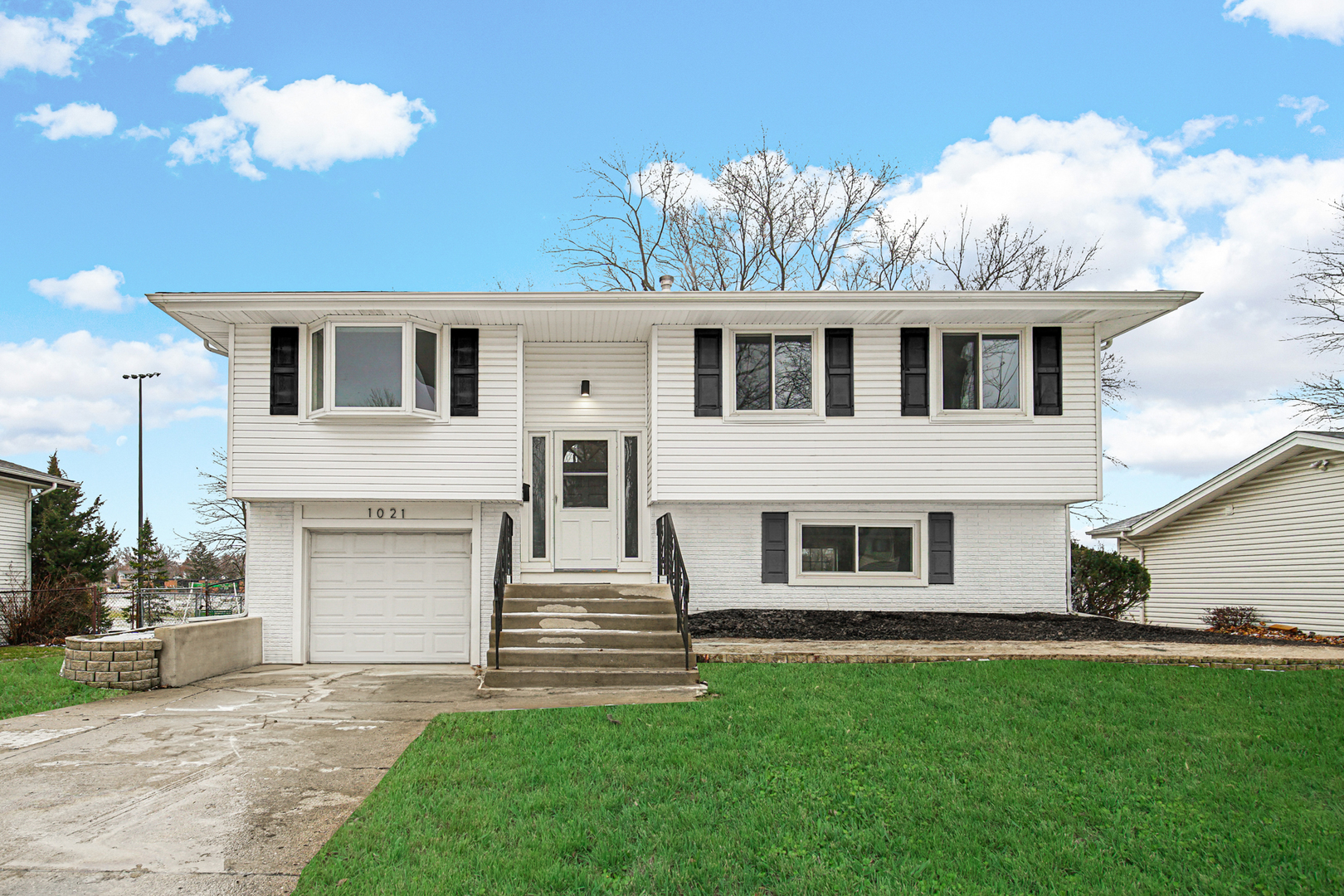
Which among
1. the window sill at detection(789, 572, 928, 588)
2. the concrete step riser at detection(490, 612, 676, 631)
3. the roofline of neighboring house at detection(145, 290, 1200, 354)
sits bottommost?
the concrete step riser at detection(490, 612, 676, 631)

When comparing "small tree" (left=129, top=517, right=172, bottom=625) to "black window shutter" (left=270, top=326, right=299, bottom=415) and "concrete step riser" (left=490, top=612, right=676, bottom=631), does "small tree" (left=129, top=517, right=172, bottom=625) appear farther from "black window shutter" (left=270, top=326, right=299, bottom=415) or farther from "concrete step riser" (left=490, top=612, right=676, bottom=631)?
"concrete step riser" (left=490, top=612, right=676, bottom=631)

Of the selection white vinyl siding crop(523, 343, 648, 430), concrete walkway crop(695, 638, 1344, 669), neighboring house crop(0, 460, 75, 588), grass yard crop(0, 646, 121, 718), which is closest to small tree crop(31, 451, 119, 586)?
neighboring house crop(0, 460, 75, 588)

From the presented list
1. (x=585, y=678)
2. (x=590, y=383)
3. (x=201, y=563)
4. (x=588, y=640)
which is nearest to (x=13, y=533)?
(x=201, y=563)

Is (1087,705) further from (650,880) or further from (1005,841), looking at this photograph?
(650,880)

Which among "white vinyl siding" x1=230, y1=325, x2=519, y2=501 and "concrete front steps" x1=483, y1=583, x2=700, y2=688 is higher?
"white vinyl siding" x1=230, y1=325, x2=519, y2=501

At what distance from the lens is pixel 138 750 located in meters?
7.07

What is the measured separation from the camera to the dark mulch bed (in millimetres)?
11164

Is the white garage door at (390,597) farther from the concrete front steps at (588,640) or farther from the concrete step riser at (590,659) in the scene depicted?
the concrete step riser at (590,659)

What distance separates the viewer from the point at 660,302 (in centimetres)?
1173

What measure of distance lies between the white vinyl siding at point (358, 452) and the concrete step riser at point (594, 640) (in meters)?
2.58

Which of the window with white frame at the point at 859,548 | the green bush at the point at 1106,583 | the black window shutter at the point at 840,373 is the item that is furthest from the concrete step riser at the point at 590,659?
the green bush at the point at 1106,583

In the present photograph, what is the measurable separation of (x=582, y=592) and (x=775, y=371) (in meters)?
4.09

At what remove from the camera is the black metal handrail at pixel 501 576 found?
32.6 ft

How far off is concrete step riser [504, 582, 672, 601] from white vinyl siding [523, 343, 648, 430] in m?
2.73
